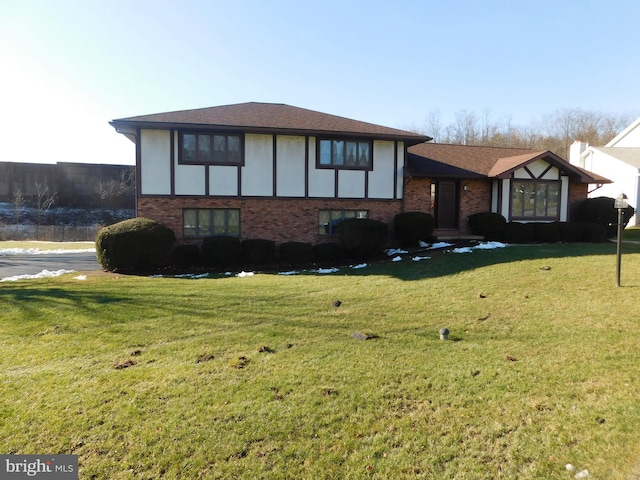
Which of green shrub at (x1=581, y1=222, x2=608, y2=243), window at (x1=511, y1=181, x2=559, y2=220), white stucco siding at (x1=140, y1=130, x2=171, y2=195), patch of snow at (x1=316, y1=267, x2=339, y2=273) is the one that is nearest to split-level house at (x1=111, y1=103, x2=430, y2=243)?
white stucco siding at (x1=140, y1=130, x2=171, y2=195)

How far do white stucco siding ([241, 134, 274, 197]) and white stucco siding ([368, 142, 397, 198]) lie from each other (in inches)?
159

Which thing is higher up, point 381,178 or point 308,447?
point 381,178

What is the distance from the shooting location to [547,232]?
15.8m

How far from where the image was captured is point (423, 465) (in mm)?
2957

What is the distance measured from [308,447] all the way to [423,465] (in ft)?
2.85

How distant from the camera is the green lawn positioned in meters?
3.06

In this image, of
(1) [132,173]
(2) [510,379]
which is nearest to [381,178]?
(2) [510,379]

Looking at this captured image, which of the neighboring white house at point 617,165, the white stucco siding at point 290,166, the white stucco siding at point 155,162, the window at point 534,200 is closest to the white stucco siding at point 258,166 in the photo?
the white stucco siding at point 290,166

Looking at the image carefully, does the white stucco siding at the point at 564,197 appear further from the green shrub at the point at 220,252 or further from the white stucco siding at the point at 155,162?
the white stucco siding at the point at 155,162

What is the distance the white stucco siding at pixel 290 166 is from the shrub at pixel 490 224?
23.6 feet

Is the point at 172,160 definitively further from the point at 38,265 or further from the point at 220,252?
the point at 38,265

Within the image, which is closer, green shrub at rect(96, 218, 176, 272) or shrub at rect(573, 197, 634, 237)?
green shrub at rect(96, 218, 176, 272)

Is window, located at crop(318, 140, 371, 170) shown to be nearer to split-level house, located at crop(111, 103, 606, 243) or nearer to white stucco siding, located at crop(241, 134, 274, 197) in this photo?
split-level house, located at crop(111, 103, 606, 243)

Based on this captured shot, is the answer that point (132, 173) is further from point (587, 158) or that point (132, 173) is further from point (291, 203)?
point (587, 158)
